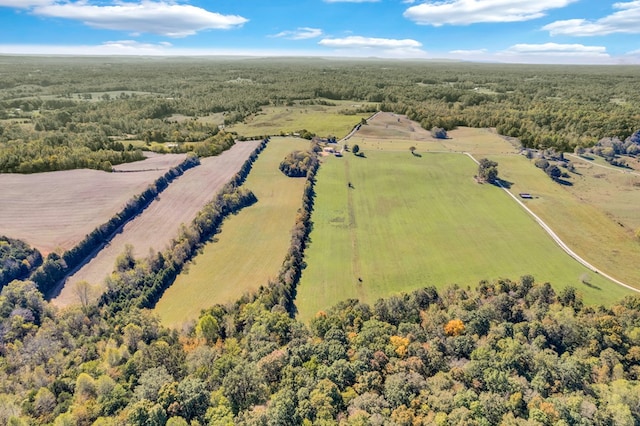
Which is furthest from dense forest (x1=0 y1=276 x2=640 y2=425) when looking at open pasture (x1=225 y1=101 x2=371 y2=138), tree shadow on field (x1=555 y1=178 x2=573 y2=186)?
open pasture (x1=225 y1=101 x2=371 y2=138)

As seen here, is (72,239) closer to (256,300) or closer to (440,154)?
(256,300)

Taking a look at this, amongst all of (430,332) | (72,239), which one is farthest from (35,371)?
(430,332)

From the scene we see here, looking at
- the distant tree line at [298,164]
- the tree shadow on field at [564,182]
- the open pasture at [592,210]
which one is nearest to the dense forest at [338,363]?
the open pasture at [592,210]

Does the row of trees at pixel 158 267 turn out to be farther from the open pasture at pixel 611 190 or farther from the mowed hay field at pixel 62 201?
the open pasture at pixel 611 190

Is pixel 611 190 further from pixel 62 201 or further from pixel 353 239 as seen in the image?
pixel 62 201

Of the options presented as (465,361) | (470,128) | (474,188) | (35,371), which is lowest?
(35,371)

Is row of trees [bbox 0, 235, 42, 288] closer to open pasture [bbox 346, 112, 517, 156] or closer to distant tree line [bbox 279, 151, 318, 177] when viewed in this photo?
distant tree line [bbox 279, 151, 318, 177]

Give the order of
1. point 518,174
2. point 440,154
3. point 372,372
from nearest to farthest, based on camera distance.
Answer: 1. point 372,372
2. point 518,174
3. point 440,154
